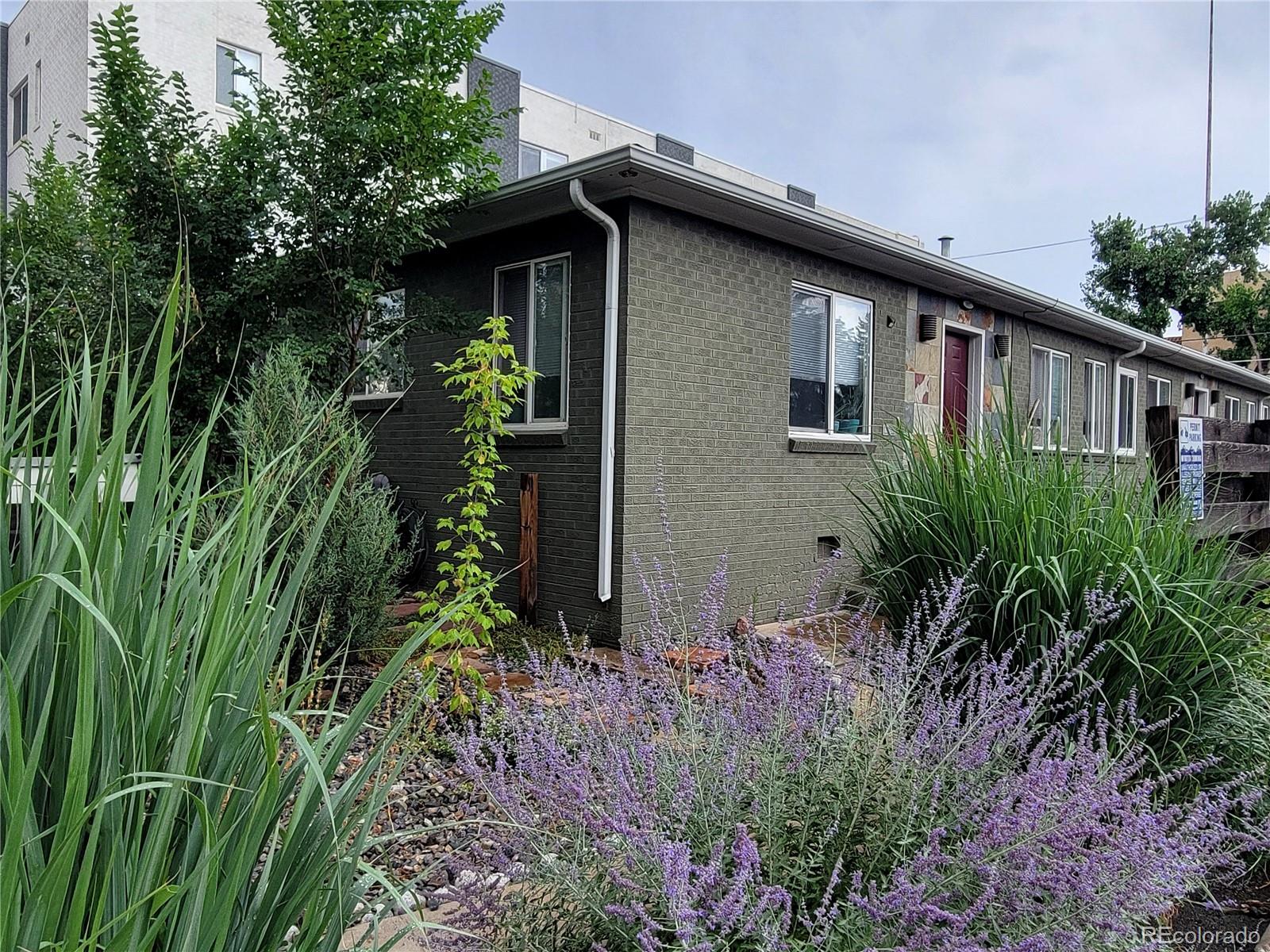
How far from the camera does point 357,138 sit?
543cm

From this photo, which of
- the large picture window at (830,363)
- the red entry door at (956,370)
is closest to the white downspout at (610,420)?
the large picture window at (830,363)

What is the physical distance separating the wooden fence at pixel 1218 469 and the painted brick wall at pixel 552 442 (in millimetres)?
3423

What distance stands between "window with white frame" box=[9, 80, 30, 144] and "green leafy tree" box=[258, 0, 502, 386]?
1502cm

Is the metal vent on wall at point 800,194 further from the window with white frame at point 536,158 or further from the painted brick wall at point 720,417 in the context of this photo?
the painted brick wall at point 720,417

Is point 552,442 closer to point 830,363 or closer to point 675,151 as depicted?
point 830,363

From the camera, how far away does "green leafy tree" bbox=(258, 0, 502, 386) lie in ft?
18.0

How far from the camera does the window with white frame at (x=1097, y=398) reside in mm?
12188

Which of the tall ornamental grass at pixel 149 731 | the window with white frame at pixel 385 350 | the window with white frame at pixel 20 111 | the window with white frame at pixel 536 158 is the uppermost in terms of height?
the window with white frame at pixel 536 158

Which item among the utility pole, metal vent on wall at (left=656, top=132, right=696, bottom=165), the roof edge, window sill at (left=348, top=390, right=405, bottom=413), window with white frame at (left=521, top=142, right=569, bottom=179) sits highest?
the utility pole

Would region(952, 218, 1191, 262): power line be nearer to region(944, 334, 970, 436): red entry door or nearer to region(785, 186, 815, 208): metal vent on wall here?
region(785, 186, 815, 208): metal vent on wall

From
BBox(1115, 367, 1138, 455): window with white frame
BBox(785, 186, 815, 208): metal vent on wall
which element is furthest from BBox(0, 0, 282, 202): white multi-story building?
BBox(1115, 367, 1138, 455): window with white frame

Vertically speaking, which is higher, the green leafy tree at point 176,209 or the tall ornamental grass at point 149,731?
the green leafy tree at point 176,209

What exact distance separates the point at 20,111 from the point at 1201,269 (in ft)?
96.3

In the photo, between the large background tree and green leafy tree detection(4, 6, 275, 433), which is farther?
the large background tree
